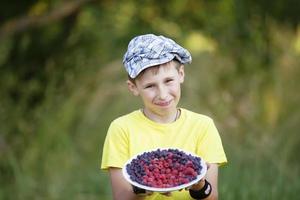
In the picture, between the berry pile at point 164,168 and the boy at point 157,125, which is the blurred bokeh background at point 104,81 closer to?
the boy at point 157,125

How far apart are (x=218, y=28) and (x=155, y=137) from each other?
13.5 ft

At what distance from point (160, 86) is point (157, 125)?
0.66 ft

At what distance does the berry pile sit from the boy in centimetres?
11

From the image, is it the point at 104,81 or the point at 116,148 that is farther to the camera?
the point at 104,81

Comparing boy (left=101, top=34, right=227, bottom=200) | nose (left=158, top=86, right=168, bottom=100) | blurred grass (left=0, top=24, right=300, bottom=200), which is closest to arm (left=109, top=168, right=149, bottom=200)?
boy (left=101, top=34, right=227, bottom=200)

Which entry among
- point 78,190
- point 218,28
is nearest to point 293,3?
point 218,28

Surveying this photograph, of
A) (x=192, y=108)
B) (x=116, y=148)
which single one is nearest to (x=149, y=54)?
(x=116, y=148)

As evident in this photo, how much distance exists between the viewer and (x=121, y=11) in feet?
26.9

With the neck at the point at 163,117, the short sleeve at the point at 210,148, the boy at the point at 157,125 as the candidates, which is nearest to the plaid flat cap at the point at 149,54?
the boy at the point at 157,125

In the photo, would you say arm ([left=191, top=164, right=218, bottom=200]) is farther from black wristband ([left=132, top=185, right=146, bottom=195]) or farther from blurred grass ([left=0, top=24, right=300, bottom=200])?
blurred grass ([left=0, top=24, right=300, bottom=200])

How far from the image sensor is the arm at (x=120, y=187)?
380 cm

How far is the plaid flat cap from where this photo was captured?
379cm

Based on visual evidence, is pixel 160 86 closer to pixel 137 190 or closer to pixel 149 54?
pixel 149 54

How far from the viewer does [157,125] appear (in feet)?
12.8
